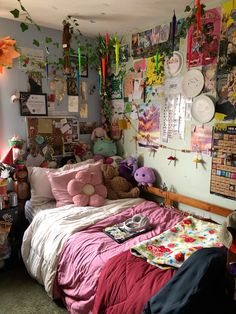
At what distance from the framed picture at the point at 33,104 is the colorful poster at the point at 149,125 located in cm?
98

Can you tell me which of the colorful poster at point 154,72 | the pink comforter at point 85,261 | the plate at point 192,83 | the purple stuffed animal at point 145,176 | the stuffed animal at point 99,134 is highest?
the colorful poster at point 154,72

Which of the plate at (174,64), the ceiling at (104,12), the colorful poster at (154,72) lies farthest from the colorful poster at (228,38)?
the colorful poster at (154,72)

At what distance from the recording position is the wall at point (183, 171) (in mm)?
2139

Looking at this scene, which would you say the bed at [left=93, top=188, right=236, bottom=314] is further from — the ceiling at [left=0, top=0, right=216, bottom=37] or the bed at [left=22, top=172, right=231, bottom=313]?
the ceiling at [left=0, top=0, right=216, bottom=37]

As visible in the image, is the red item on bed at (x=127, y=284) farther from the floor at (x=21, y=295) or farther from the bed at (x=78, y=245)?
the floor at (x=21, y=295)

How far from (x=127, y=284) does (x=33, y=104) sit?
6.18 ft

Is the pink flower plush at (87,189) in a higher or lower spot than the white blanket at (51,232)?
higher

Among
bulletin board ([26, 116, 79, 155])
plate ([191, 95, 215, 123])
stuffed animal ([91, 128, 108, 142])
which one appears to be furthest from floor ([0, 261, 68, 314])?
plate ([191, 95, 215, 123])

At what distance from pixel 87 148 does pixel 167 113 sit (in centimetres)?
102

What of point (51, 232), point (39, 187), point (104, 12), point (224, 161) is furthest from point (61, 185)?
point (104, 12)

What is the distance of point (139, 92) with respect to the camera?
8.69 feet

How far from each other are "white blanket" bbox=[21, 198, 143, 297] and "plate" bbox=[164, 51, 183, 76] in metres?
1.26

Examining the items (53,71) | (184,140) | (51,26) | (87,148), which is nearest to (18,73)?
(53,71)

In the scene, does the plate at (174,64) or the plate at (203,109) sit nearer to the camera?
the plate at (203,109)
